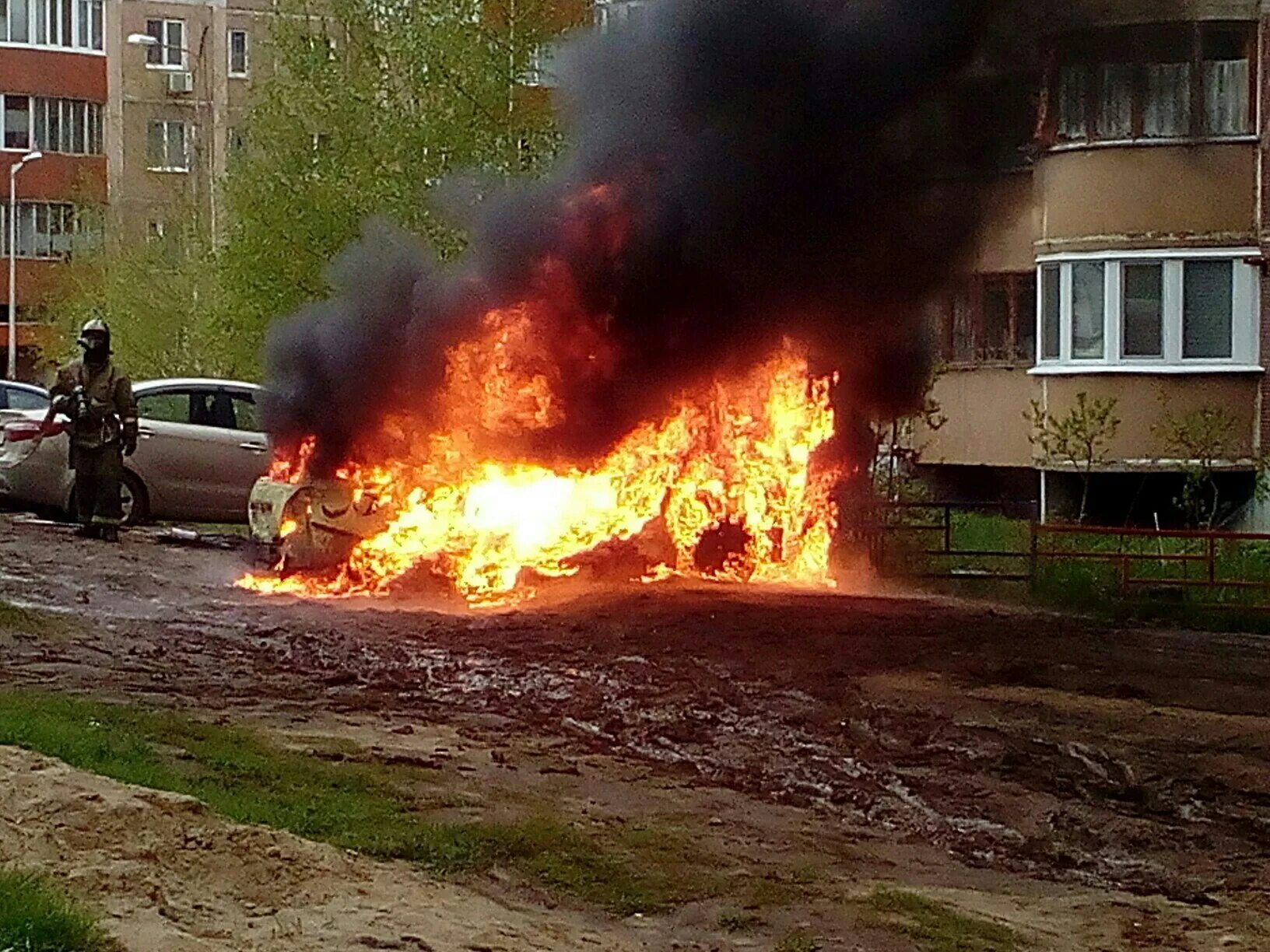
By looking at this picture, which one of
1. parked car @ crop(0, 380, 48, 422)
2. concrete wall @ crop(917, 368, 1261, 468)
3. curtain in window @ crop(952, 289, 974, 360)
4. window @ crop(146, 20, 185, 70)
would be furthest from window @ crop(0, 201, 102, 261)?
concrete wall @ crop(917, 368, 1261, 468)

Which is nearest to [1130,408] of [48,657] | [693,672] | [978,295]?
[978,295]

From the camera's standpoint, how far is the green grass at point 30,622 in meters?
12.3

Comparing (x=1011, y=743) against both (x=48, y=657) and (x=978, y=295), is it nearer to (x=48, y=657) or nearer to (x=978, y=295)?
(x=48, y=657)

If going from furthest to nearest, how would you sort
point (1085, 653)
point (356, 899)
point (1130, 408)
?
1. point (1130, 408)
2. point (1085, 653)
3. point (356, 899)

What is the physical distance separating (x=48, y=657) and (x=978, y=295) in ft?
Answer: 47.0

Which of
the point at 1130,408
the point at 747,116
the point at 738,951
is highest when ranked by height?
the point at 747,116

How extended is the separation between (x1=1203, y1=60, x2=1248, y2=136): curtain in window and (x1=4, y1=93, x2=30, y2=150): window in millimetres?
40743

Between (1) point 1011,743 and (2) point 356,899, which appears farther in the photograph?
(1) point 1011,743

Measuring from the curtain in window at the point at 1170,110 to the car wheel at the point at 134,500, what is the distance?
1093cm

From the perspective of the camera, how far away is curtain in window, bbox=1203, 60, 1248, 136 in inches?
851

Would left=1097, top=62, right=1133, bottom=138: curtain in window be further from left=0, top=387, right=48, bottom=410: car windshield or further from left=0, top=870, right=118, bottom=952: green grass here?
left=0, top=870, right=118, bottom=952: green grass

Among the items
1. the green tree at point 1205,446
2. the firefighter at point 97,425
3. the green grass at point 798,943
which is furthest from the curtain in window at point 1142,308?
the green grass at point 798,943

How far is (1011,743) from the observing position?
1014 centimetres

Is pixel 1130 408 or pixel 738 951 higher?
pixel 1130 408
